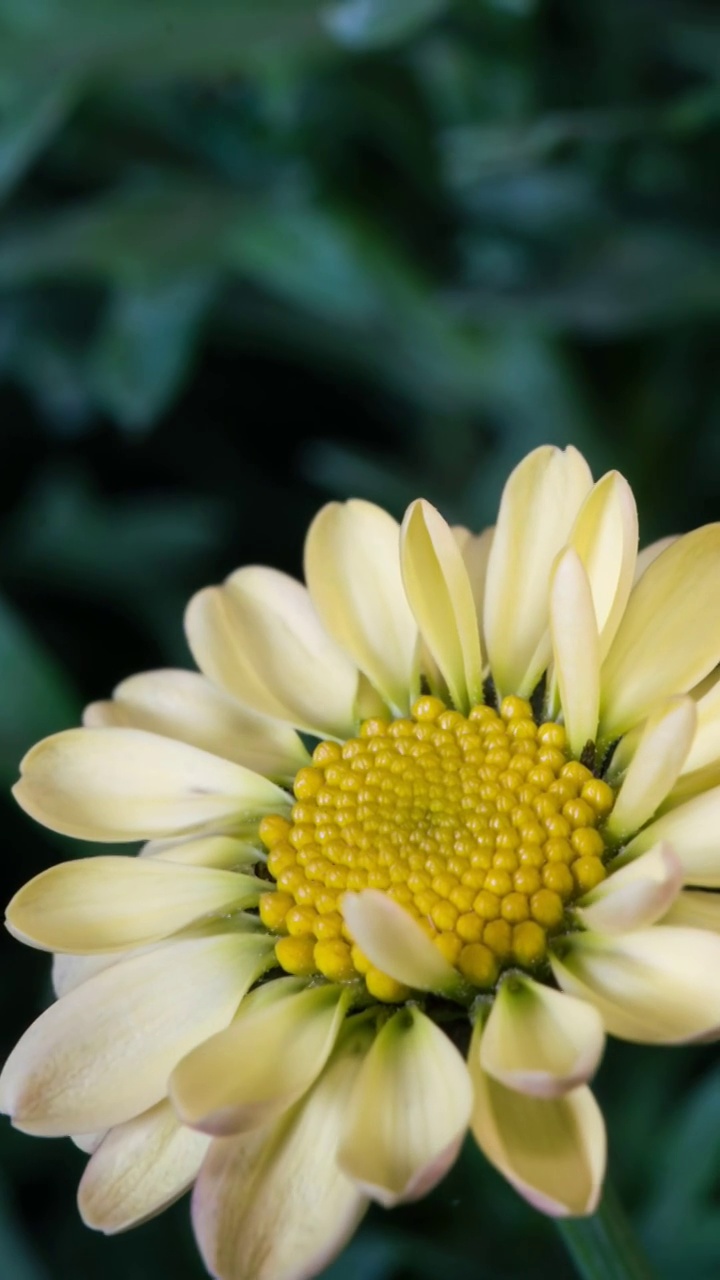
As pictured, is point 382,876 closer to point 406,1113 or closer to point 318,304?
point 406,1113

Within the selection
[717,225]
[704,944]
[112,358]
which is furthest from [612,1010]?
[112,358]

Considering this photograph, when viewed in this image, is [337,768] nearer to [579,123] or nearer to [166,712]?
[166,712]

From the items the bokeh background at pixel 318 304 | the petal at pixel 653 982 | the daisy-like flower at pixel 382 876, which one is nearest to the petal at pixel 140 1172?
the daisy-like flower at pixel 382 876

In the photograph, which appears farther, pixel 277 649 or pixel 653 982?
pixel 277 649

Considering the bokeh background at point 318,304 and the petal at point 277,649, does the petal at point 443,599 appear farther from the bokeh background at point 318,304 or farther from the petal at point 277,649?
the bokeh background at point 318,304

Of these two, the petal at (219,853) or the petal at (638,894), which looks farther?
the petal at (219,853)

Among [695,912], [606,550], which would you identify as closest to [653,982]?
[695,912]

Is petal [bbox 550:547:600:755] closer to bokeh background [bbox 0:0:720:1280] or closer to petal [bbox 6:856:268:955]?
petal [bbox 6:856:268:955]
